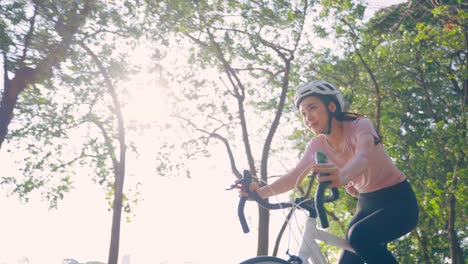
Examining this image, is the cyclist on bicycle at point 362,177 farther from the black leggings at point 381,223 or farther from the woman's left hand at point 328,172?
the woman's left hand at point 328,172

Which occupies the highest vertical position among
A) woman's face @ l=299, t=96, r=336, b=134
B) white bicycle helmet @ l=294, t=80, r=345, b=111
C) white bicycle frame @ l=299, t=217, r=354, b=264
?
white bicycle helmet @ l=294, t=80, r=345, b=111

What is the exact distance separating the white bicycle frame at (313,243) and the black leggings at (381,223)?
5.2 inches

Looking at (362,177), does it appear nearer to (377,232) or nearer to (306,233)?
(377,232)

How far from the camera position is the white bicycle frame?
3.08 meters

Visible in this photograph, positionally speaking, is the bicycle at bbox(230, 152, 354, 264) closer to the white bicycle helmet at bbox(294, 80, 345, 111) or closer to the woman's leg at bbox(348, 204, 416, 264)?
the woman's leg at bbox(348, 204, 416, 264)

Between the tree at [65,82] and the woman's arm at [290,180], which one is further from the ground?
the tree at [65,82]

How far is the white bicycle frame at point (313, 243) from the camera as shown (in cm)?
308

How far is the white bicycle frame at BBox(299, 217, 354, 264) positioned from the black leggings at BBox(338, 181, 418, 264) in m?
0.13

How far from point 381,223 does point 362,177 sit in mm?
409

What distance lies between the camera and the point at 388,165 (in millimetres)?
3289

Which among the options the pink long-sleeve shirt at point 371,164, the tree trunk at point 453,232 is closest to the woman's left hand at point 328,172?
the pink long-sleeve shirt at point 371,164

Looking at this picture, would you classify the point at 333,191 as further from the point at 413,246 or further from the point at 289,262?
the point at 413,246

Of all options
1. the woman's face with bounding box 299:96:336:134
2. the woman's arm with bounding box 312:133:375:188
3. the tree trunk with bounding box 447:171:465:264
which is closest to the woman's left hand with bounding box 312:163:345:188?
the woman's arm with bounding box 312:133:375:188

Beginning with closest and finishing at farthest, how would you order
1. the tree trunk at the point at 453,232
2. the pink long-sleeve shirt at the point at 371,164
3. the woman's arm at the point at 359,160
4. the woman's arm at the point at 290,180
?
the woman's arm at the point at 359,160 → the pink long-sleeve shirt at the point at 371,164 → the woman's arm at the point at 290,180 → the tree trunk at the point at 453,232
